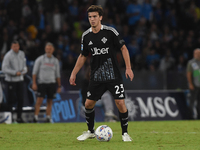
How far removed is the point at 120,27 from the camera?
17.5 metres

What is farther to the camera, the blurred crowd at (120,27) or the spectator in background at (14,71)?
the blurred crowd at (120,27)

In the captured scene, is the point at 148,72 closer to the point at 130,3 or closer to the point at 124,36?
the point at 124,36

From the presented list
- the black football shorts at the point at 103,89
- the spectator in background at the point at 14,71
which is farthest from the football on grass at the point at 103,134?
the spectator in background at the point at 14,71

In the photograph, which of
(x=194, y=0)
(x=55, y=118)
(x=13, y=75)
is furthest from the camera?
(x=194, y=0)

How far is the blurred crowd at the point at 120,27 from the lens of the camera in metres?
15.1

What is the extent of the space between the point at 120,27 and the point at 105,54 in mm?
10878

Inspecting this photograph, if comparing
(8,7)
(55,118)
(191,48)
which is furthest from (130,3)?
(55,118)

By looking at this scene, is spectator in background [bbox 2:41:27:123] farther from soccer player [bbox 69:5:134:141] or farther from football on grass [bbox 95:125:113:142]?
football on grass [bbox 95:125:113:142]

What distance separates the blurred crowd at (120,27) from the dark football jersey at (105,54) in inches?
278

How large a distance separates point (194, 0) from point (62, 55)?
8506mm

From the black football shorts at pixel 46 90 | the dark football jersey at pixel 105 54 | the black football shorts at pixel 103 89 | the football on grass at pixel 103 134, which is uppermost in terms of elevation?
the dark football jersey at pixel 105 54

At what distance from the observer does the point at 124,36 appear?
17156 millimetres

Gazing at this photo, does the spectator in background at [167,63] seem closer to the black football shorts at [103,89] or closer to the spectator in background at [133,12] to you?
the spectator in background at [133,12]

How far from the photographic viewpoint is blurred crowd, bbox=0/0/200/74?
1511 cm
